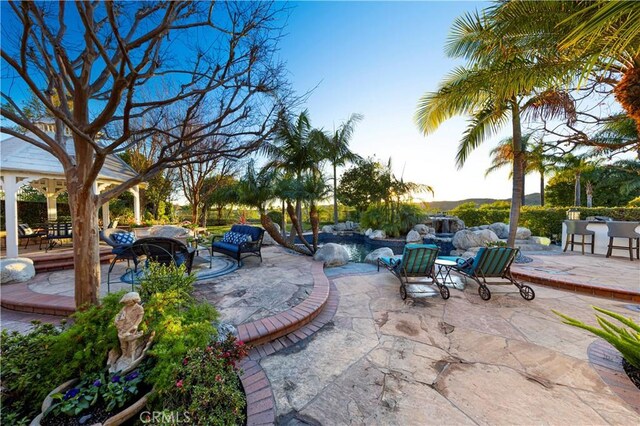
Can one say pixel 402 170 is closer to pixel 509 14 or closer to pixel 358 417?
pixel 509 14

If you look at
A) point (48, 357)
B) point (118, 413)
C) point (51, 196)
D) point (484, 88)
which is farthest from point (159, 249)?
point (51, 196)

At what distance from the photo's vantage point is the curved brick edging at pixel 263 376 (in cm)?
198

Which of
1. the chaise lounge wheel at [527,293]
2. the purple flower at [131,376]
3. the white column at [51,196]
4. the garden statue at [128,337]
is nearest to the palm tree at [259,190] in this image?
the chaise lounge wheel at [527,293]

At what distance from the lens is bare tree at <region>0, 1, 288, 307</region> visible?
8.35 ft

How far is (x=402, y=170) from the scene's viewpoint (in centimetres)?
1483

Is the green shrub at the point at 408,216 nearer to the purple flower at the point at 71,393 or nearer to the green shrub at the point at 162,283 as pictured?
the green shrub at the point at 162,283

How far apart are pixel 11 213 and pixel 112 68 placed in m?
7.41

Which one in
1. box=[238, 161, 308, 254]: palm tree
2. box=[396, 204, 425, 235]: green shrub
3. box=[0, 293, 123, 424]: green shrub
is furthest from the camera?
box=[396, 204, 425, 235]: green shrub

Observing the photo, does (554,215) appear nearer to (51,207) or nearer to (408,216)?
(408,216)

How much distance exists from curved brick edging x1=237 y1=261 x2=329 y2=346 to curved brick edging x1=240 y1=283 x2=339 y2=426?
0.06 m

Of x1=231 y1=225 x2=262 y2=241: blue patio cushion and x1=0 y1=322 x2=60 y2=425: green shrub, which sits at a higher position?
x1=231 y1=225 x2=262 y2=241: blue patio cushion

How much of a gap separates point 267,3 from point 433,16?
468 cm

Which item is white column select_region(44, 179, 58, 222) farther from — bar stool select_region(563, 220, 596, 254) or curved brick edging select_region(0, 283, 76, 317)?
bar stool select_region(563, 220, 596, 254)

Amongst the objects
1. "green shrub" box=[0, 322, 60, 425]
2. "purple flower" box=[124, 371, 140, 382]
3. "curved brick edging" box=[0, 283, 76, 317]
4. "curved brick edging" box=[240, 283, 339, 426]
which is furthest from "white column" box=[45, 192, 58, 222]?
"curved brick edging" box=[240, 283, 339, 426]
